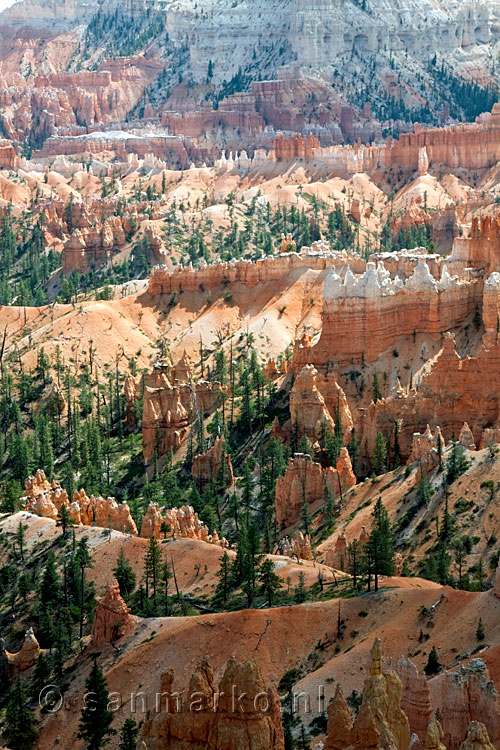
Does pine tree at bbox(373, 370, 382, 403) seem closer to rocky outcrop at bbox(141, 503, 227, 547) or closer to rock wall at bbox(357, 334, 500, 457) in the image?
rock wall at bbox(357, 334, 500, 457)

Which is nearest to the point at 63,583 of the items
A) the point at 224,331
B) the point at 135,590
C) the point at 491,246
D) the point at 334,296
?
the point at 135,590

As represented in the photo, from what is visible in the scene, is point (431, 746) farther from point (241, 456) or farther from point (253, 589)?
point (241, 456)

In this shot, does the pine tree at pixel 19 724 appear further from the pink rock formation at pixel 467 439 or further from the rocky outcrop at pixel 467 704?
the pink rock formation at pixel 467 439

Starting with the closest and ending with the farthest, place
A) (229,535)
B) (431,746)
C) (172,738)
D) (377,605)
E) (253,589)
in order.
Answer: (431,746)
(172,738)
(377,605)
(253,589)
(229,535)

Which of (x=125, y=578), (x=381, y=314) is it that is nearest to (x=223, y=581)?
(x=125, y=578)

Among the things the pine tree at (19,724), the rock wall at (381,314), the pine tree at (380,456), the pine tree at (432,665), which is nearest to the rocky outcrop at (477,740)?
the pine tree at (432,665)

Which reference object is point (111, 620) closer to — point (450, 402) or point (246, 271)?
point (450, 402)
